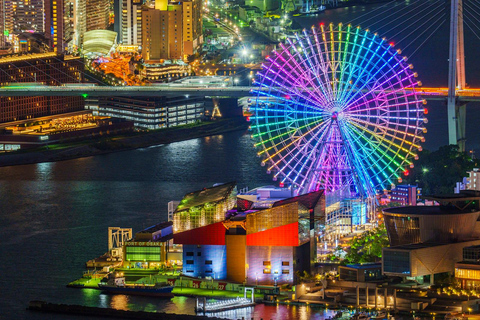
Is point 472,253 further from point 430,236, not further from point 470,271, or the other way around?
point 430,236

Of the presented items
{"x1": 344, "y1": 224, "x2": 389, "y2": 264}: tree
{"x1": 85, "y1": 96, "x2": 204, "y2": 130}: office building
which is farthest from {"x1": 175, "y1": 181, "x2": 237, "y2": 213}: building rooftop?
{"x1": 85, "y1": 96, "x2": 204, "y2": 130}: office building

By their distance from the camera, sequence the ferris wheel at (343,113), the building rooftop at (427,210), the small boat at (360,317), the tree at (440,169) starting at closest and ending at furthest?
the small boat at (360,317)
the building rooftop at (427,210)
the ferris wheel at (343,113)
the tree at (440,169)

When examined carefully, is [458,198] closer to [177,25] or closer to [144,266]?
[144,266]

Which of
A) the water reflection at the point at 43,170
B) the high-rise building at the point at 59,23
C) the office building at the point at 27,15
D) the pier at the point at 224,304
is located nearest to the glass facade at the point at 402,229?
the pier at the point at 224,304

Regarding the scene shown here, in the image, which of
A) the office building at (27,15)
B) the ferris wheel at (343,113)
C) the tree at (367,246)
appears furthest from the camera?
the office building at (27,15)

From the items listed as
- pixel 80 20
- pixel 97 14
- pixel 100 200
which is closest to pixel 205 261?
pixel 100 200

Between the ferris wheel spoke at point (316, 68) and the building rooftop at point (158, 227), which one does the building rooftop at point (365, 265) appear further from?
the ferris wheel spoke at point (316, 68)

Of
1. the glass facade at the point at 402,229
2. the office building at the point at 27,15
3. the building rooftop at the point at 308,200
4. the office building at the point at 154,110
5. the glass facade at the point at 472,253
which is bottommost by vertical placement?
the glass facade at the point at 472,253
